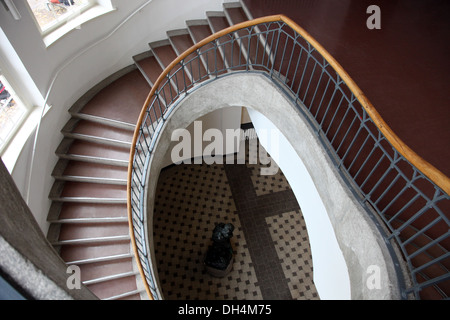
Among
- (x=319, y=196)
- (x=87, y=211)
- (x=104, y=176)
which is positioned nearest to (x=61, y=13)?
(x=104, y=176)

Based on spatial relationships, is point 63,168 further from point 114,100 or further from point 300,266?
point 300,266

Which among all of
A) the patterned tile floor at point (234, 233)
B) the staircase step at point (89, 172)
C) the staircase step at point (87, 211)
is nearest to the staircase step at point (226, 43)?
the staircase step at point (89, 172)

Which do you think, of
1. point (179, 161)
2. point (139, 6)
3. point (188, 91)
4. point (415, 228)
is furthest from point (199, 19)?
point (415, 228)

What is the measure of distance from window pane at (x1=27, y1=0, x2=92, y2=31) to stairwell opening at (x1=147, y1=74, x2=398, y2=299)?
217 centimetres

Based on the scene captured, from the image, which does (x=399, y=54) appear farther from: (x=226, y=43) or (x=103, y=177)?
(x=103, y=177)

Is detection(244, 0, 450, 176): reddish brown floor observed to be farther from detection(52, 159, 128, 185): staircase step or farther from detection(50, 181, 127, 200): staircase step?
detection(50, 181, 127, 200): staircase step

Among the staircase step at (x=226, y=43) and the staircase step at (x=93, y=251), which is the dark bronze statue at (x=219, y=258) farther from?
the staircase step at (x=226, y=43)

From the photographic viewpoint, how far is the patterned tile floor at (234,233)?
6.34 m

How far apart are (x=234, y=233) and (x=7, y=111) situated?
4542 millimetres

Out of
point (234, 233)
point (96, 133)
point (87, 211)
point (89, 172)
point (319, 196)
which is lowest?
point (319, 196)

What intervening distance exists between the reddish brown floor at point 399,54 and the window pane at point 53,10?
270 cm

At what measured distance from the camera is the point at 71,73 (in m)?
5.15

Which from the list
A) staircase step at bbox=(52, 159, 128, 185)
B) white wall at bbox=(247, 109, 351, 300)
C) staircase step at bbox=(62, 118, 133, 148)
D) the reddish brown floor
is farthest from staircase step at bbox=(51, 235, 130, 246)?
the reddish brown floor

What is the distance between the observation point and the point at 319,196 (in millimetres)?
3805
